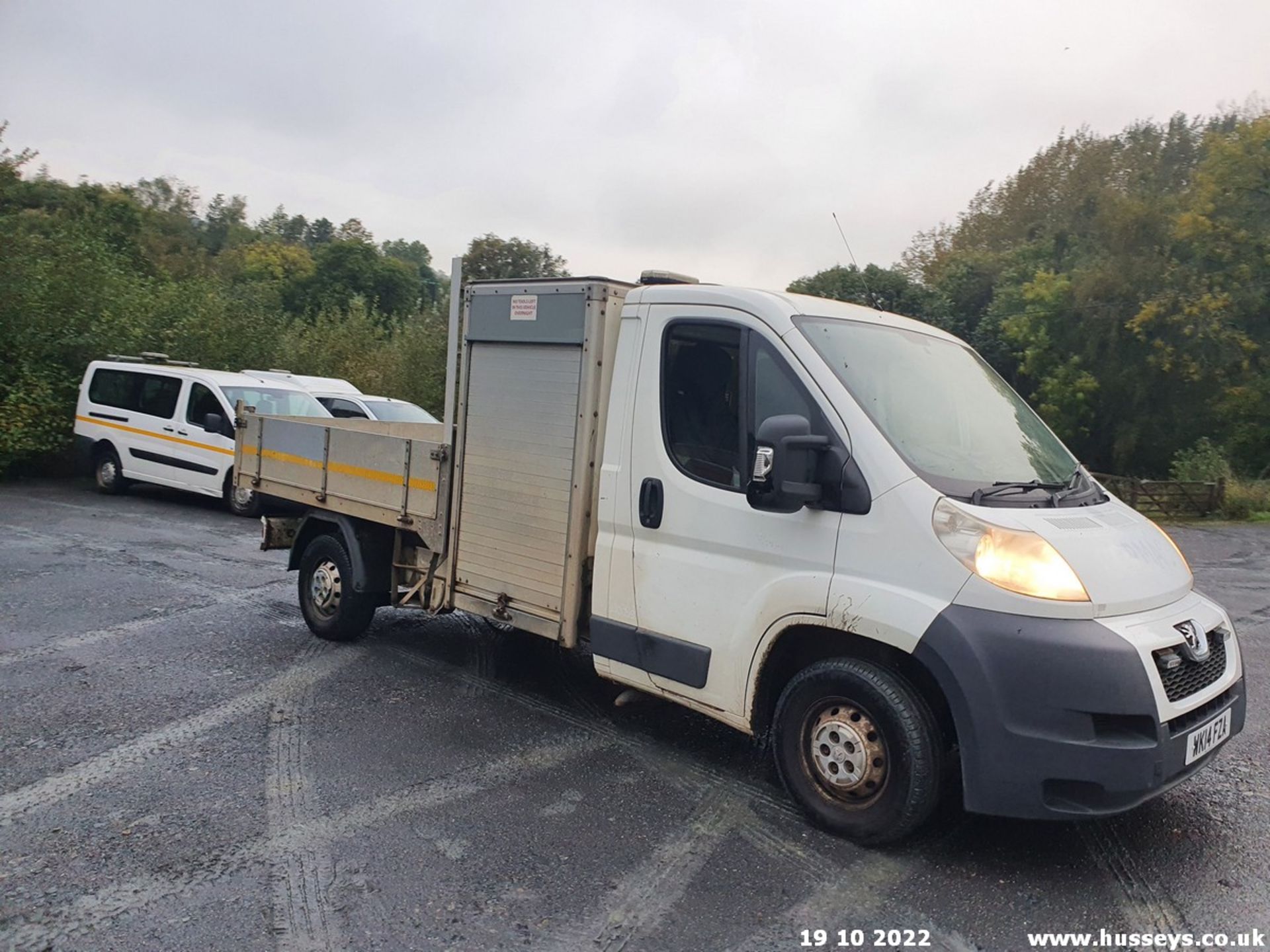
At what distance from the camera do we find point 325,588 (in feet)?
22.3

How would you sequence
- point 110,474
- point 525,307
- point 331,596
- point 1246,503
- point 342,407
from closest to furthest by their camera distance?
point 525,307 < point 331,596 < point 342,407 < point 110,474 < point 1246,503

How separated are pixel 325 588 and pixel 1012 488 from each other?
4755 mm

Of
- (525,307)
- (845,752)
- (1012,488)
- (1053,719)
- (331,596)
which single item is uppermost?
(525,307)

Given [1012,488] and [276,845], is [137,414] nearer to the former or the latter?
[276,845]

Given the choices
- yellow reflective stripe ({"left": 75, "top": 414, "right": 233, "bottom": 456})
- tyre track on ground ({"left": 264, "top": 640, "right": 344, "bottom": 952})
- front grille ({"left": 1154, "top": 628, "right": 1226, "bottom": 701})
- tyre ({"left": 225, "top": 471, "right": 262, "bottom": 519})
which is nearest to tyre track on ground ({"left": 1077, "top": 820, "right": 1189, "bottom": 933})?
front grille ({"left": 1154, "top": 628, "right": 1226, "bottom": 701})

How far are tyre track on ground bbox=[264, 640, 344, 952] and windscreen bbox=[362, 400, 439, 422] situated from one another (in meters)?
8.43

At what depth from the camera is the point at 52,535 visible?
1051 centimetres

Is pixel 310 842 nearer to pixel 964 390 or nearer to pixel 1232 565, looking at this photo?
pixel 964 390

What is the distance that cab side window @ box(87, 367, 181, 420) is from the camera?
13.4 metres

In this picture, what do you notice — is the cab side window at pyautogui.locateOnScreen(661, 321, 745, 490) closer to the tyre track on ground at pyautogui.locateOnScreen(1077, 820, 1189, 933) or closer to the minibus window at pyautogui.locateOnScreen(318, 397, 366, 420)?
→ the tyre track on ground at pyautogui.locateOnScreen(1077, 820, 1189, 933)

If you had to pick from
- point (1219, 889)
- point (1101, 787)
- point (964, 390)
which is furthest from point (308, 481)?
point (1219, 889)

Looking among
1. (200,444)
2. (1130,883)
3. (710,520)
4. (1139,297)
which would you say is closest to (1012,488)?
(710,520)

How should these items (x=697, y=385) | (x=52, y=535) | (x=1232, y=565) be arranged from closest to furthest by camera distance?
(x=697, y=385), (x=52, y=535), (x=1232, y=565)

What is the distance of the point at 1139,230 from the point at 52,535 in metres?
31.9
